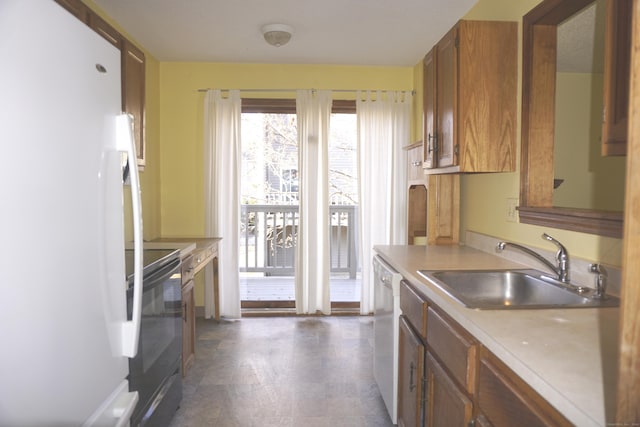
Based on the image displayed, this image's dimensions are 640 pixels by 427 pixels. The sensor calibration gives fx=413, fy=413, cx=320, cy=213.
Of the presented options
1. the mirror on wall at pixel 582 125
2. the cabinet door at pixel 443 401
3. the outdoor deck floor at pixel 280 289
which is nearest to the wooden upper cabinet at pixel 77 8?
the cabinet door at pixel 443 401

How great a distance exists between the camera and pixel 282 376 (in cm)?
284

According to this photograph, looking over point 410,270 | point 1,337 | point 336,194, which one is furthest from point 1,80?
point 336,194

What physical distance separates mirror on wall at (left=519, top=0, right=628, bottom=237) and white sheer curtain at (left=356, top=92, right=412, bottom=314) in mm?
1562

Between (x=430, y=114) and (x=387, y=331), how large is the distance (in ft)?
4.50

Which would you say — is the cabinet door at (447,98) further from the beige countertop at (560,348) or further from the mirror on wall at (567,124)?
the beige countertop at (560,348)

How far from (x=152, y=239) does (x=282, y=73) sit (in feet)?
6.55

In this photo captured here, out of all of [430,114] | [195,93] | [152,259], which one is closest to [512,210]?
[430,114]

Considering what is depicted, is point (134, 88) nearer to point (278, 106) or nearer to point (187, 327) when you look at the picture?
point (278, 106)

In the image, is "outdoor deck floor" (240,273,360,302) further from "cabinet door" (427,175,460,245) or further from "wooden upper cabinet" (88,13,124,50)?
"wooden upper cabinet" (88,13,124,50)

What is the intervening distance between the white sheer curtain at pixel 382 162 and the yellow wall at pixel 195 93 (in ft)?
0.70

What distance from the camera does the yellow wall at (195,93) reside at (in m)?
3.98

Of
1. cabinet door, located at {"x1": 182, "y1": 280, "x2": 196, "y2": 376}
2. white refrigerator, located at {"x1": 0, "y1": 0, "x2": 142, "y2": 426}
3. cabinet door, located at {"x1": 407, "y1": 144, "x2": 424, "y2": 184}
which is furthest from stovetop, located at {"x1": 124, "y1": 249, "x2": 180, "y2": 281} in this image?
cabinet door, located at {"x1": 407, "y1": 144, "x2": 424, "y2": 184}

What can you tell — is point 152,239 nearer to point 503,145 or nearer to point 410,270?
point 410,270

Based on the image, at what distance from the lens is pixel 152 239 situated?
12.5 feet
